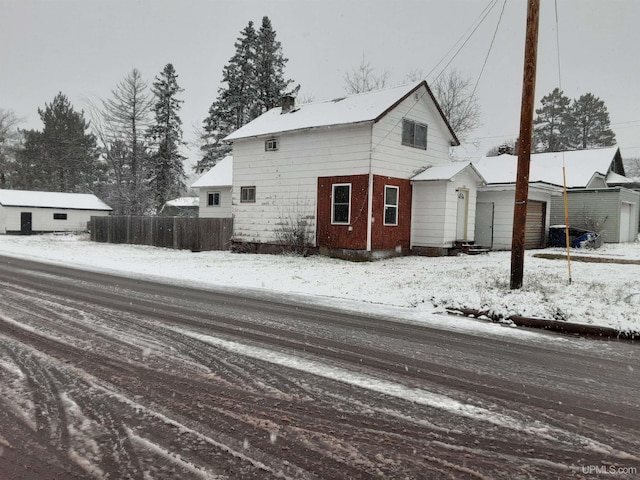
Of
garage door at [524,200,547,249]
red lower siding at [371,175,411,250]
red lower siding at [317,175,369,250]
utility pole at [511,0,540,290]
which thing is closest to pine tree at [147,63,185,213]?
red lower siding at [317,175,369,250]

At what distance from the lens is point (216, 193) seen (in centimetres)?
2839

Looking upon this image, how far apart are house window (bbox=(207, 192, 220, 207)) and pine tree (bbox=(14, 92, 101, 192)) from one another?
3542cm

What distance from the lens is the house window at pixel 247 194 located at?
66.4ft

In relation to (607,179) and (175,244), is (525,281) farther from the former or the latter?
(607,179)

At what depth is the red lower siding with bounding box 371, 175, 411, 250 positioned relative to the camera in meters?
16.7

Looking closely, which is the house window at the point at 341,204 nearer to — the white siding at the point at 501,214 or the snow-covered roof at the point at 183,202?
the white siding at the point at 501,214

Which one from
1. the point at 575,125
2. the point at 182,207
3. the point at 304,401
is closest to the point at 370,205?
the point at 304,401

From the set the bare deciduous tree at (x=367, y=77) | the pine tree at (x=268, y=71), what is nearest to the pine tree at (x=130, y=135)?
the pine tree at (x=268, y=71)

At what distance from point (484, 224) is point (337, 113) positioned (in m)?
9.19

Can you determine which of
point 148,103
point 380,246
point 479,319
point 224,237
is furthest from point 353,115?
point 148,103

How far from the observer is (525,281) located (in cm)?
1014

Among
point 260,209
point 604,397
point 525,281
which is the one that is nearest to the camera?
point 604,397

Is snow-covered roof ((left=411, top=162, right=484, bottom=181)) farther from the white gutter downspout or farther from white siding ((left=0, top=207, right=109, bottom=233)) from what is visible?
white siding ((left=0, top=207, right=109, bottom=233))

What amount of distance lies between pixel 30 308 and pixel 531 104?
10.1 meters
